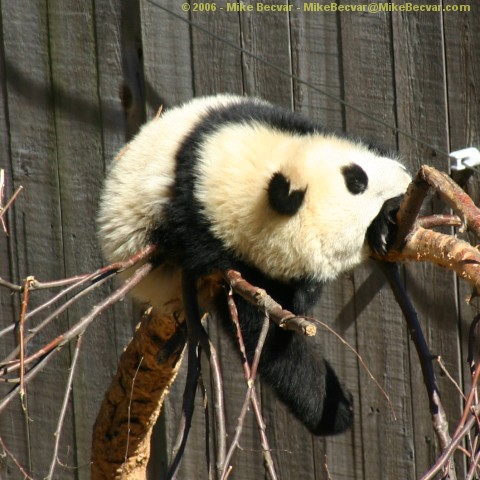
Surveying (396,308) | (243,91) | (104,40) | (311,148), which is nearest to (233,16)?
(243,91)

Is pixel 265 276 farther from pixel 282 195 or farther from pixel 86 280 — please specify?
pixel 86 280

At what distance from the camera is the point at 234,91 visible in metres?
3.20

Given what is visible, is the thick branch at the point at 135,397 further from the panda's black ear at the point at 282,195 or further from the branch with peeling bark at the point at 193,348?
the panda's black ear at the point at 282,195

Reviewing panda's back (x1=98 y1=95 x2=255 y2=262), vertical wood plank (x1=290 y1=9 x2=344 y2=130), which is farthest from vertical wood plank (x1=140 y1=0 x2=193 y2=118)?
panda's back (x1=98 y1=95 x2=255 y2=262)

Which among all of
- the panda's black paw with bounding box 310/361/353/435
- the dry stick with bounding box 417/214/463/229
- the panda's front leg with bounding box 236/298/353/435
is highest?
the dry stick with bounding box 417/214/463/229

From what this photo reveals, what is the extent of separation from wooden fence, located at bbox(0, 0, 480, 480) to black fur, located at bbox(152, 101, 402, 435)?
32 cm

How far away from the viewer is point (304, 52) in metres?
3.06

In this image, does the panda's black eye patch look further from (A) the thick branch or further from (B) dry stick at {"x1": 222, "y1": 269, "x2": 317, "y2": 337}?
(A) the thick branch

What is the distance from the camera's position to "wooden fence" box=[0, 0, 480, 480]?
2922 millimetres

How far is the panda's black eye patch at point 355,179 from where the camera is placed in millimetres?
2342

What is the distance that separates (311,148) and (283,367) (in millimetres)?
618

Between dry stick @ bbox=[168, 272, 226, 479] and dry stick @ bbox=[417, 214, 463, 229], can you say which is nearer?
dry stick @ bbox=[168, 272, 226, 479]

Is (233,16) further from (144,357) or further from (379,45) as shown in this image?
(144,357)

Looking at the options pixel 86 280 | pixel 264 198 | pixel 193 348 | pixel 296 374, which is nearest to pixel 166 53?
pixel 264 198
